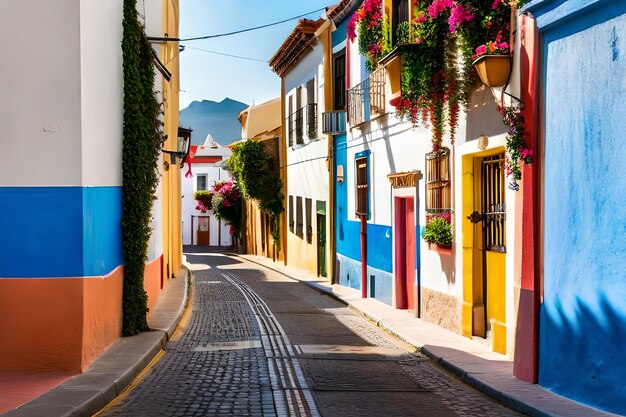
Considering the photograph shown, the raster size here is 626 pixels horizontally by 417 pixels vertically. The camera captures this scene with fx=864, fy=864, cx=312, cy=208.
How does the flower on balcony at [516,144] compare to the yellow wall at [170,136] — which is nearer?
the flower on balcony at [516,144]

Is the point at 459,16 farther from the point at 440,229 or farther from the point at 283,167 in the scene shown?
the point at 283,167

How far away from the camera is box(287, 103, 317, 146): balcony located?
1067 inches

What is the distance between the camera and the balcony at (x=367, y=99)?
17.8 m

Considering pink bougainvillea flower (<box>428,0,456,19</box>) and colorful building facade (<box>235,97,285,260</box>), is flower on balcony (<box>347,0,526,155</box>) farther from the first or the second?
colorful building facade (<box>235,97,285,260</box>)

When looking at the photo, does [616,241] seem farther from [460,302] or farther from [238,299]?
[238,299]

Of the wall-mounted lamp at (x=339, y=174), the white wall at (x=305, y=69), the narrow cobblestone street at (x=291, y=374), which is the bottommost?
the narrow cobblestone street at (x=291, y=374)

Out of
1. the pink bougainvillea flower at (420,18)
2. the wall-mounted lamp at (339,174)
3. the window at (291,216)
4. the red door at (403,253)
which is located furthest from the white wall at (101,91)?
the window at (291,216)

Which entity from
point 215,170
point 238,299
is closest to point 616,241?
point 238,299

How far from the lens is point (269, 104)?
45.7 m

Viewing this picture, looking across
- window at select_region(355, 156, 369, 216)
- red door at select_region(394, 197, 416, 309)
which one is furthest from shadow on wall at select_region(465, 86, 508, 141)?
window at select_region(355, 156, 369, 216)

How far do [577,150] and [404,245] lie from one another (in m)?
8.90

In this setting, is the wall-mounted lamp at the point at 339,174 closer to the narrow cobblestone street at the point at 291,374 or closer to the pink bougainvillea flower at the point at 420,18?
the narrow cobblestone street at the point at 291,374

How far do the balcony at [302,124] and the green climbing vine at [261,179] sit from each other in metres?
4.04

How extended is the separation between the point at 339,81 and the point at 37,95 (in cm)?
1518
